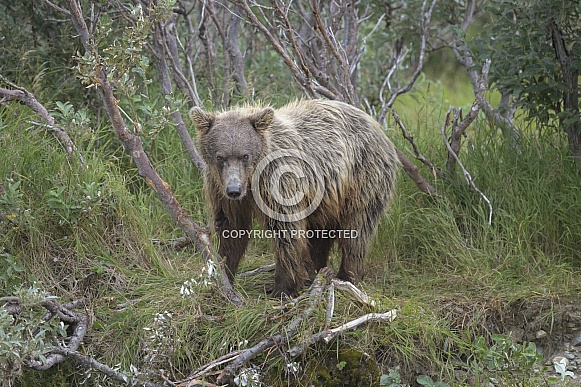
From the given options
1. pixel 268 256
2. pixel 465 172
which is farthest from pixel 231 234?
pixel 465 172

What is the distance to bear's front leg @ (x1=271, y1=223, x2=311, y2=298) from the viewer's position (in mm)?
5066

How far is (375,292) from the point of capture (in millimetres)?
5480

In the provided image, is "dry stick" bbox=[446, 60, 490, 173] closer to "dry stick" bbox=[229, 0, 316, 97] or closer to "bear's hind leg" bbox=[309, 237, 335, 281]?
"dry stick" bbox=[229, 0, 316, 97]

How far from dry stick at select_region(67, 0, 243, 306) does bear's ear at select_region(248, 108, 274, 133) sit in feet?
2.28

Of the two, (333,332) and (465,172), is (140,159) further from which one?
(465,172)

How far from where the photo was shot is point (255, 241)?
636 cm

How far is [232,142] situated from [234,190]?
360 millimetres

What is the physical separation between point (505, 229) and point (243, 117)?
220cm

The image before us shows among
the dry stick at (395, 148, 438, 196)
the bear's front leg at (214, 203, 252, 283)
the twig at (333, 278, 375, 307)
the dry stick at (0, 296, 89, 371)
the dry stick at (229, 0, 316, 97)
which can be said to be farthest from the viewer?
the dry stick at (395, 148, 438, 196)

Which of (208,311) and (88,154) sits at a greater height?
(88,154)

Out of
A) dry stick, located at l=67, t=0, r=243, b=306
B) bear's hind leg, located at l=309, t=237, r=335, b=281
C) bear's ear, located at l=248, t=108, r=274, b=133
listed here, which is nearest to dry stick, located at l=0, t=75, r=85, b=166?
dry stick, located at l=67, t=0, r=243, b=306

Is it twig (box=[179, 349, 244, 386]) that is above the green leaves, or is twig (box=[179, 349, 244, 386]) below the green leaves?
below

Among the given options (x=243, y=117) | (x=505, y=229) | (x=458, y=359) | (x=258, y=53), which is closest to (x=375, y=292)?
(x=458, y=359)

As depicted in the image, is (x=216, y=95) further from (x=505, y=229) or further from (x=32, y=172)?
(x=505, y=229)
